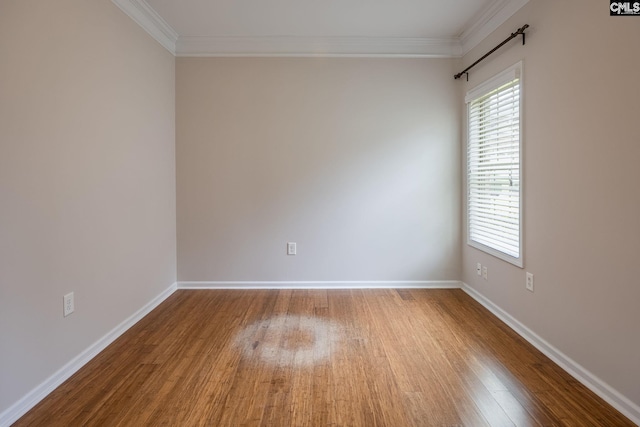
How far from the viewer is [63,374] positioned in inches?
84.3

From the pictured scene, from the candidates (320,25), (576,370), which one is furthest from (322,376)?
(320,25)

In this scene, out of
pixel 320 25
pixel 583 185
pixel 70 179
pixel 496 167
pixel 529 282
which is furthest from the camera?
pixel 320 25

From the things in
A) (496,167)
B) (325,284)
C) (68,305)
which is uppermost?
(496,167)

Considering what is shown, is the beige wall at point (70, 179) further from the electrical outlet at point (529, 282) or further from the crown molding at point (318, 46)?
the electrical outlet at point (529, 282)

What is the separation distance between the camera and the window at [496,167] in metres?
2.85

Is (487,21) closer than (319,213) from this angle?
Yes

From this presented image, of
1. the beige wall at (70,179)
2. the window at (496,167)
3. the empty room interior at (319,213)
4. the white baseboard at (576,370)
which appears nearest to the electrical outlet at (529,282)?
the empty room interior at (319,213)

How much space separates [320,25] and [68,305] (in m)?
3.10

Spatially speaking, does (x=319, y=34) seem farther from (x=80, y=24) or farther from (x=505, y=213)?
(x=505, y=213)

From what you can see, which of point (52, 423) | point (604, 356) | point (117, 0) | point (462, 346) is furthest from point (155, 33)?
point (604, 356)

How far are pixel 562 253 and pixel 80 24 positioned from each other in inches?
135

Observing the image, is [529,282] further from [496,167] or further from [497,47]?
A: [497,47]

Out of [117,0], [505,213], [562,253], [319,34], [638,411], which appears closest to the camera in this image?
[638,411]

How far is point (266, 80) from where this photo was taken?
12.7 feet
